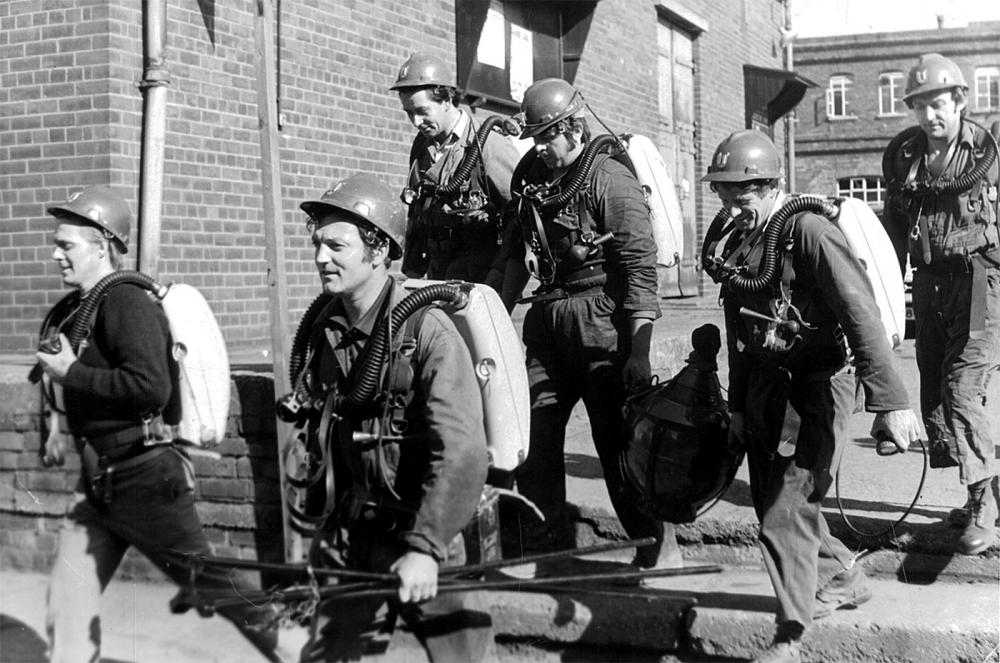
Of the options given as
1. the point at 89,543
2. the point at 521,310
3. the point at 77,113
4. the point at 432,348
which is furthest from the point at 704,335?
the point at 521,310

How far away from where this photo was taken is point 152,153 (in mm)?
5688

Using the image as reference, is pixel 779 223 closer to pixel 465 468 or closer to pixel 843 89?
pixel 465 468

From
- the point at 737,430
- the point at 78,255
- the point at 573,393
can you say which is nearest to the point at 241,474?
the point at 573,393

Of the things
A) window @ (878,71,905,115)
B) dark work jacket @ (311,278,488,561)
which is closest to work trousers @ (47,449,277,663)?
dark work jacket @ (311,278,488,561)

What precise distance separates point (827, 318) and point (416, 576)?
1.97 meters

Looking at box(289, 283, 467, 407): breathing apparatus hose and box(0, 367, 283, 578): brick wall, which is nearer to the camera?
box(289, 283, 467, 407): breathing apparatus hose

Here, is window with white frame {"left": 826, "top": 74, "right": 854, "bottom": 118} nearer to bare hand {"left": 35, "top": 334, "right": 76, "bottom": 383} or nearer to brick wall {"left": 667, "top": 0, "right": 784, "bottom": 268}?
brick wall {"left": 667, "top": 0, "right": 784, "bottom": 268}

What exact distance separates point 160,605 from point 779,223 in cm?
287

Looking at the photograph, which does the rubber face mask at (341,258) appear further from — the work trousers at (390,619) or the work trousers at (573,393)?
the work trousers at (573,393)

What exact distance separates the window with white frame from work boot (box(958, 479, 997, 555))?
2261 cm

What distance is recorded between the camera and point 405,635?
12.3ft

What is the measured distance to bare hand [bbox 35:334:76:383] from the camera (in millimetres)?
3891

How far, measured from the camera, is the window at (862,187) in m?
26.7

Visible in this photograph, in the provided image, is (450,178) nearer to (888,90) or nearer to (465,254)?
(465,254)
